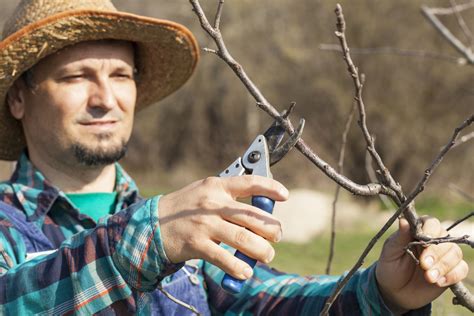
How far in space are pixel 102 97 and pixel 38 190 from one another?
39cm

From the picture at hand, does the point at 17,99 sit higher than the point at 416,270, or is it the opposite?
the point at 17,99

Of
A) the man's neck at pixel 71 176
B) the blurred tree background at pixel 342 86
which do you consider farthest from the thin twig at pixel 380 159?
the blurred tree background at pixel 342 86

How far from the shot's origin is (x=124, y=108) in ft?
9.12

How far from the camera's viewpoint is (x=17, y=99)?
2975mm

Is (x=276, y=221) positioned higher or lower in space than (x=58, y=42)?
lower

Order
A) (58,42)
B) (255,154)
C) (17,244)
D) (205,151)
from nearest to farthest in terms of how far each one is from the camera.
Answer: (255,154), (17,244), (58,42), (205,151)

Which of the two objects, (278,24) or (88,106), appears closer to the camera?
(88,106)


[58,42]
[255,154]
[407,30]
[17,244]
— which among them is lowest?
[17,244]

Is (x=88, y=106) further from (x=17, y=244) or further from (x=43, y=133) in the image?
(x=17, y=244)

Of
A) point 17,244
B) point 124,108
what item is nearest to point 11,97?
point 124,108

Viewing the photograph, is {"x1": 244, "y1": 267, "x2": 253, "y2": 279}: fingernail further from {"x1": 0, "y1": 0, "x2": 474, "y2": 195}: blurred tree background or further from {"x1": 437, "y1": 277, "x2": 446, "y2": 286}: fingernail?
{"x1": 0, "y1": 0, "x2": 474, "y2": 195}: blurred tree background

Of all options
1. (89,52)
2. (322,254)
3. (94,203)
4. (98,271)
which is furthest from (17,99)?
(322,254)

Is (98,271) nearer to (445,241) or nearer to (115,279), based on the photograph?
(115,279)

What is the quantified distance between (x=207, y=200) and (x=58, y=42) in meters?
1.38
